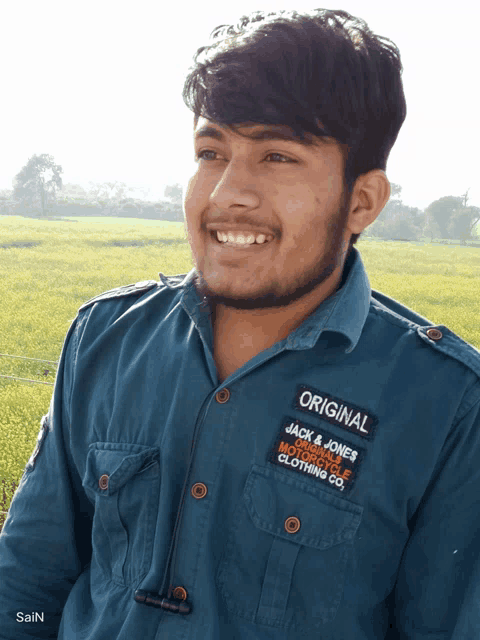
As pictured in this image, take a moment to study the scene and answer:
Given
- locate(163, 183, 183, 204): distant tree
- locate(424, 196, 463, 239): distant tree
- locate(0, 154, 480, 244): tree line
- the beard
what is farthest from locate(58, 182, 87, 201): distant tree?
the beard

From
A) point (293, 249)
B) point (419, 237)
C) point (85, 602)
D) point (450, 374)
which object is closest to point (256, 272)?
point (293, 249)

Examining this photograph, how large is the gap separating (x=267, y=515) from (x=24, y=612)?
1.65 feet

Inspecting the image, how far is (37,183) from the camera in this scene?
25.1 ft

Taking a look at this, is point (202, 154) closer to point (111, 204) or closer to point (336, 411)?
point (336, 411)

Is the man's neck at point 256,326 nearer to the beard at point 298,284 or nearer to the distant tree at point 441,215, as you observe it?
the beard at point 298,284

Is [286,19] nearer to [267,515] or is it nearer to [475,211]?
[267,515]

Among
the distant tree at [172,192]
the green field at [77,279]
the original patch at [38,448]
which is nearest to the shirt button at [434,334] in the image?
the original patch at [38,448]

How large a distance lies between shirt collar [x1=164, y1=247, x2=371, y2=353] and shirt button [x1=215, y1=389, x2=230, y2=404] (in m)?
0.11

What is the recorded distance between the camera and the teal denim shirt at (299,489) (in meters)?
0.87

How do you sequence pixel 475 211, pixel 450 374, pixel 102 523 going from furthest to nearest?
pixel 475 211
pixel 102 523
pixel 450 374

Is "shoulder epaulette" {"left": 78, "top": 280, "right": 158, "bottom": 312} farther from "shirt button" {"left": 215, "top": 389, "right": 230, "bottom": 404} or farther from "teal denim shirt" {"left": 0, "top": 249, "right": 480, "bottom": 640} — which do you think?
"shirt button" {"left": 215, "top": 389, "right": 230, "bottom": 404}

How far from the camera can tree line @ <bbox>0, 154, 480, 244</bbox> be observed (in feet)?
18.9

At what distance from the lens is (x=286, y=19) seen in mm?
896

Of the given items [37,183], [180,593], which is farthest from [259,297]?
[37,183]
